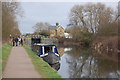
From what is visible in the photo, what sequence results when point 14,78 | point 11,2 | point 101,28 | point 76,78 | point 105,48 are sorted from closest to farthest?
1. point 14,78
2. point 76,78
3. point 11,2
4. point 105,48
5. point 101,28

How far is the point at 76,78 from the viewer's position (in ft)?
52.9

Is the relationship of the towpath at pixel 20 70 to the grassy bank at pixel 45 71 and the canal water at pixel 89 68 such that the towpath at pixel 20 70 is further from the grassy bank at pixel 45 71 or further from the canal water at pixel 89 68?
the canal water at pixel 89 68

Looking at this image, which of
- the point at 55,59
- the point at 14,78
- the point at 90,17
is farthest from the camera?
the point at 90,17

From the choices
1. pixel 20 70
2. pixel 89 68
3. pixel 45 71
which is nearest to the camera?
pixel 20 70

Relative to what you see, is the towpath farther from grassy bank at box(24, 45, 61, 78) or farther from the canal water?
the canal water

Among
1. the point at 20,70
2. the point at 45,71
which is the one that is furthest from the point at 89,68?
the point at 20,70

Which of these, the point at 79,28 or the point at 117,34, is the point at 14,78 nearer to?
the point at 117,34

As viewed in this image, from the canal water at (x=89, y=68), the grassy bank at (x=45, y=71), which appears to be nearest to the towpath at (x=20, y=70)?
the grassy bank at (x=45, y=71)

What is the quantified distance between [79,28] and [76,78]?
145 ft

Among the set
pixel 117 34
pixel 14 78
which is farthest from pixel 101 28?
pixel 14 78

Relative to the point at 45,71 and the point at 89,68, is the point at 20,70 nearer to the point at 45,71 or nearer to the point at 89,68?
the point at 45,71

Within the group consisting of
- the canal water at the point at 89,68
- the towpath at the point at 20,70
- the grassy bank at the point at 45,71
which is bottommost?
the canal water at the point at 89,68

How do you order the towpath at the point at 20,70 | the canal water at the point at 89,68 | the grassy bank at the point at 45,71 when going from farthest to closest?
the canal water at the point at 89,68 → the grassy bank at the point at 45,71 → the towpath at the point at 20,70

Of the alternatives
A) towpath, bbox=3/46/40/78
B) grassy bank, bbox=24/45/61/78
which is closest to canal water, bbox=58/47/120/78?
grassy bank, bbox=24/45/61/78
